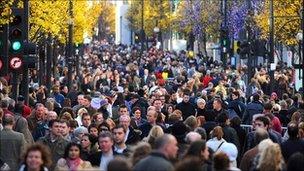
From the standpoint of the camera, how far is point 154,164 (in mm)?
13039

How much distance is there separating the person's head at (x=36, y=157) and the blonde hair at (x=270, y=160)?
2613mm

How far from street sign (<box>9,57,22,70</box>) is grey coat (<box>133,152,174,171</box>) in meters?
14.1

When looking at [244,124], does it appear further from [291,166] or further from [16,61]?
[291,166]

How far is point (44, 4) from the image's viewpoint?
39.5m

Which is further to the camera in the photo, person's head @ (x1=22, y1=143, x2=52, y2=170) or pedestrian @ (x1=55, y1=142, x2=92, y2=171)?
pedestrian @ (x1=55, y1=142, x2=92, y2=171)

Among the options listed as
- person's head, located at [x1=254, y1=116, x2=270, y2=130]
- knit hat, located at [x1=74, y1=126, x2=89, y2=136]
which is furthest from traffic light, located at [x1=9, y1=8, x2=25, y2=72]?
person's head, located at [x1=254, y1=116, x2=270, y2=130]

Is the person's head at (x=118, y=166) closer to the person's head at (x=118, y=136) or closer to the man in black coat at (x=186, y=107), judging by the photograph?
the person's head at (x=118, y=136)

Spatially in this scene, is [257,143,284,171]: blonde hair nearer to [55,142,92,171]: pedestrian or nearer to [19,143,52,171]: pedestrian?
[55,142,92,171]: pedestrian

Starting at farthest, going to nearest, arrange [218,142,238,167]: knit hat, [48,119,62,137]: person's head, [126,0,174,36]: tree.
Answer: [126,0,174,36]: tree < [48,119,62,137]: person's head < [218,142,238,167]: knit hat

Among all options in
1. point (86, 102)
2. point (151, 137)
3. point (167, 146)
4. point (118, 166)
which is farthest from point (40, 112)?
point (118, 166)

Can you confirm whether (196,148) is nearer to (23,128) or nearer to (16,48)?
(23,128)

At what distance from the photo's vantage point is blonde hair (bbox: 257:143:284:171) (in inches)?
579

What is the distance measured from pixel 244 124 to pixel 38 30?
16.2 m

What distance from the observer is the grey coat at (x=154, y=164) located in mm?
12984
